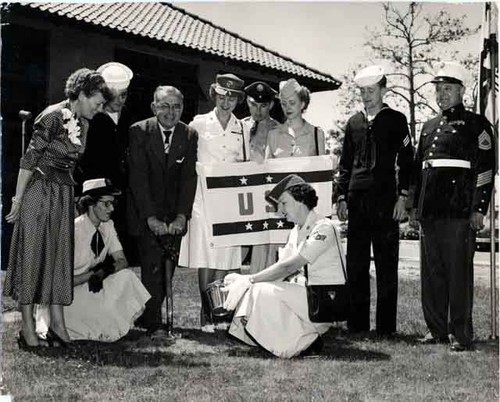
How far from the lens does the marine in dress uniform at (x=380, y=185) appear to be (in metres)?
5.67

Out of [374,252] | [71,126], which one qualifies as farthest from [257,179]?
[71,126]

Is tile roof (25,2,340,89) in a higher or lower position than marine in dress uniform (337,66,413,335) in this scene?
higher

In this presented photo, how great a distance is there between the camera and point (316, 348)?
16.3ft

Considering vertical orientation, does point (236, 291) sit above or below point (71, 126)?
below

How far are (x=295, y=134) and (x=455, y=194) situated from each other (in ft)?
4.75

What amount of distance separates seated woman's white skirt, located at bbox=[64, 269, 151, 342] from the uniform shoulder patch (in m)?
2.85

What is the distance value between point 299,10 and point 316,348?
2419mm

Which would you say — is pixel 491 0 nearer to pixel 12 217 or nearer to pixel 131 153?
pixel 131 153

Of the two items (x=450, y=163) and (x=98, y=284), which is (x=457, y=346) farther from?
(x=98, y=284)

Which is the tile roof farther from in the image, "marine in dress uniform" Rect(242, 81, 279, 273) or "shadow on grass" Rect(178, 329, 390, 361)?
"shadow on grass" Rect(178, 329, 390, 361)

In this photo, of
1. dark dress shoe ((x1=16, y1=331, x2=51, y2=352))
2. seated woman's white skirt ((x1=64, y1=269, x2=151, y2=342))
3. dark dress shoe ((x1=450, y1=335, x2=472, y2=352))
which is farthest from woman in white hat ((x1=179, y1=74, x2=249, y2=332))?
dark dress shoe ((x1=450, y1=335, x2=472, y2=352))

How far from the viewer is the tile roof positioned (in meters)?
7.47

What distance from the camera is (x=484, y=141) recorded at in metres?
5.30

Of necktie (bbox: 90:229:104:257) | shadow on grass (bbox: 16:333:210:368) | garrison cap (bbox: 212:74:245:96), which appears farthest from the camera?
garrison cap (bbox: 212:74:245:96)
